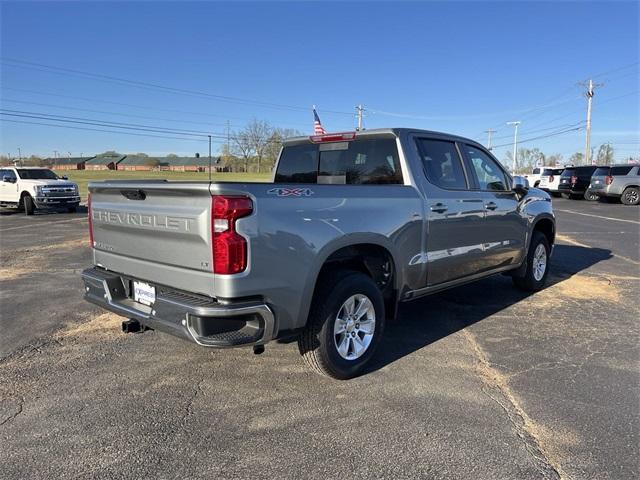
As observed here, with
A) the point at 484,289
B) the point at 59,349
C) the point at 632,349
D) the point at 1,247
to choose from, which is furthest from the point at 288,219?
the point at 1,247

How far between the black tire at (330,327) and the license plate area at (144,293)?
1114mm

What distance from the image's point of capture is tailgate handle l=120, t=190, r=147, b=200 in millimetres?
3600

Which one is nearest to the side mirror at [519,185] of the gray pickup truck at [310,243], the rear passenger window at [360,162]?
the gray pickup truck at [310,243]

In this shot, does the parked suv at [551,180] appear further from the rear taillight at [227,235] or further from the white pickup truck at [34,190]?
the rear taillight at [227,235]

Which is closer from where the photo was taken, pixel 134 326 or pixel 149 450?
pixel 149 450

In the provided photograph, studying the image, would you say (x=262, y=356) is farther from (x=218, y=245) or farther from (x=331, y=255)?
(x=218, y=245)

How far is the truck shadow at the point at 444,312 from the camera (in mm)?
4637

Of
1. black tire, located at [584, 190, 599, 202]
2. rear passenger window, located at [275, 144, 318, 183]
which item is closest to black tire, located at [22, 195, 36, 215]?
rear passenger window, located at [275, 144, 318, 183]

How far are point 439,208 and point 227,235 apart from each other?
7.70 ft

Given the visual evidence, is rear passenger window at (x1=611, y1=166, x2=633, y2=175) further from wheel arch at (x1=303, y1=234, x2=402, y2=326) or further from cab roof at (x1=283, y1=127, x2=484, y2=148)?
wheel arch at (x1=303, y1=234, x2=402, y2=326)

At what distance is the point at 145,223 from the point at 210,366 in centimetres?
136

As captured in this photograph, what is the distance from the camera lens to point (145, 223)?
3.54 metres

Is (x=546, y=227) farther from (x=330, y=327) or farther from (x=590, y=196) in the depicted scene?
(x=590, y=196)

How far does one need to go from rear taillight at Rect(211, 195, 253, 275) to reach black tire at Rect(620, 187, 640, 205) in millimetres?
25317
